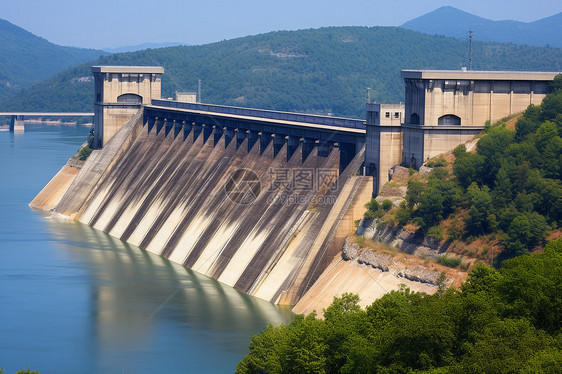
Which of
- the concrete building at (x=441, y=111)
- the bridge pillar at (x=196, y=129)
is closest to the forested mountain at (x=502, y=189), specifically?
the concrete building at (x=441, y=111)

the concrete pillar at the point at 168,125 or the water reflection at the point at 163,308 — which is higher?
the concrete pillar at the point at 168,125

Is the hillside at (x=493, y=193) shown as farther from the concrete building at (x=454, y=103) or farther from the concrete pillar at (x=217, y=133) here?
the concrete pillar at (x=217, y=133)

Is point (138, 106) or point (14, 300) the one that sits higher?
point (138, 106)

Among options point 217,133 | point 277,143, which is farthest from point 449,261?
point 217,133

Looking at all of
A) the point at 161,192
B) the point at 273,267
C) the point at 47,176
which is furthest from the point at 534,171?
the point at 47,176

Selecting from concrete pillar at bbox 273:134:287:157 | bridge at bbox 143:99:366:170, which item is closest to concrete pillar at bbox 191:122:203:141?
bridge at bbox 143:99:366:170

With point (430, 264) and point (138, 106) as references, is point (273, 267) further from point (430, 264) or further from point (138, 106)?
point (138, 106)
